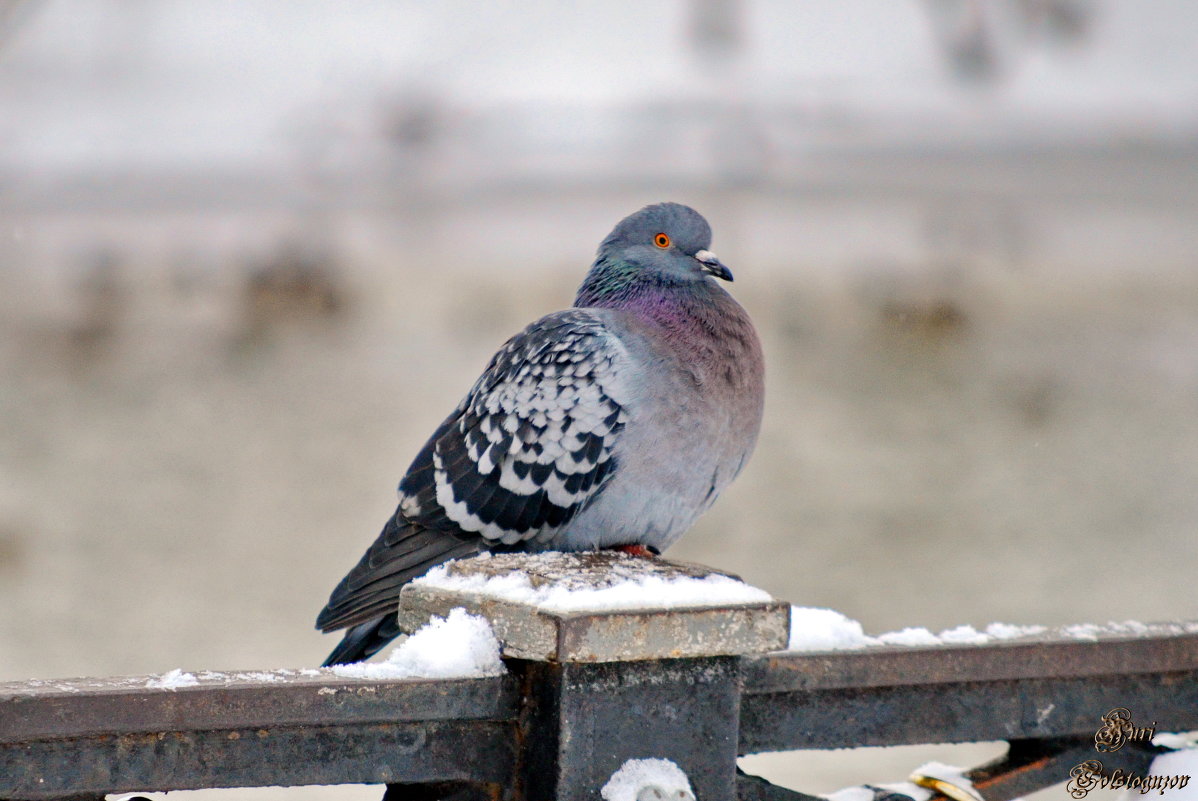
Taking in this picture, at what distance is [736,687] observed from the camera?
1.74 metres

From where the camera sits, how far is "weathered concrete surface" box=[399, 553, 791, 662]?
162cm

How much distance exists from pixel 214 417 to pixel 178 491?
3.37 feet

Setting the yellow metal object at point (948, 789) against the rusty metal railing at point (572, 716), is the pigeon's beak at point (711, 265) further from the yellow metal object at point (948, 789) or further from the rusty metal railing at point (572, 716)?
the yellow metal object at point (948, 789)

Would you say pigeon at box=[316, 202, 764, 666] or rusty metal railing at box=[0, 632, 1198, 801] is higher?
pigeon at box=[316, 202, 764, 666]

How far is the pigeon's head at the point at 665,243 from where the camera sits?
118 inches

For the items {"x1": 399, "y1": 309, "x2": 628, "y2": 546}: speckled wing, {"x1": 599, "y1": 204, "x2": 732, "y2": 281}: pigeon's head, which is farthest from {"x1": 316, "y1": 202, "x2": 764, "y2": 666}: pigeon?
{"x1": 599, "y1": 204, "x2": 732, "y2": 281}: pigeon's head

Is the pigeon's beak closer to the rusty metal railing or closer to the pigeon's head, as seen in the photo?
the pigeon's head

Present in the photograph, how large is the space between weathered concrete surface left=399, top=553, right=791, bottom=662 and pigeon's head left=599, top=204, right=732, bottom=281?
4.13 feet

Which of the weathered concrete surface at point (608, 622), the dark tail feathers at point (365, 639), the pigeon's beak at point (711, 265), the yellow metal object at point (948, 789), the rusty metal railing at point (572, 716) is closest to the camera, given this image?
the rusty metal railing at point (572, 716)

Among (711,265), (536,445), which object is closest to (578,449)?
(536,445)

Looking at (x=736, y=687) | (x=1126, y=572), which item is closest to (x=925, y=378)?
(x=1126, y=572)

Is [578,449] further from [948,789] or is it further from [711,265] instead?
[948,789]

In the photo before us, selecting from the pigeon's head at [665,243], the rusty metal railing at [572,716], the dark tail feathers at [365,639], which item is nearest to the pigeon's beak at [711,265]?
the pigeon's head at [665,243]

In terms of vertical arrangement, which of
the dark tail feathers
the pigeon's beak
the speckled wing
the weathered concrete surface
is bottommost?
the weathered concrete surface
